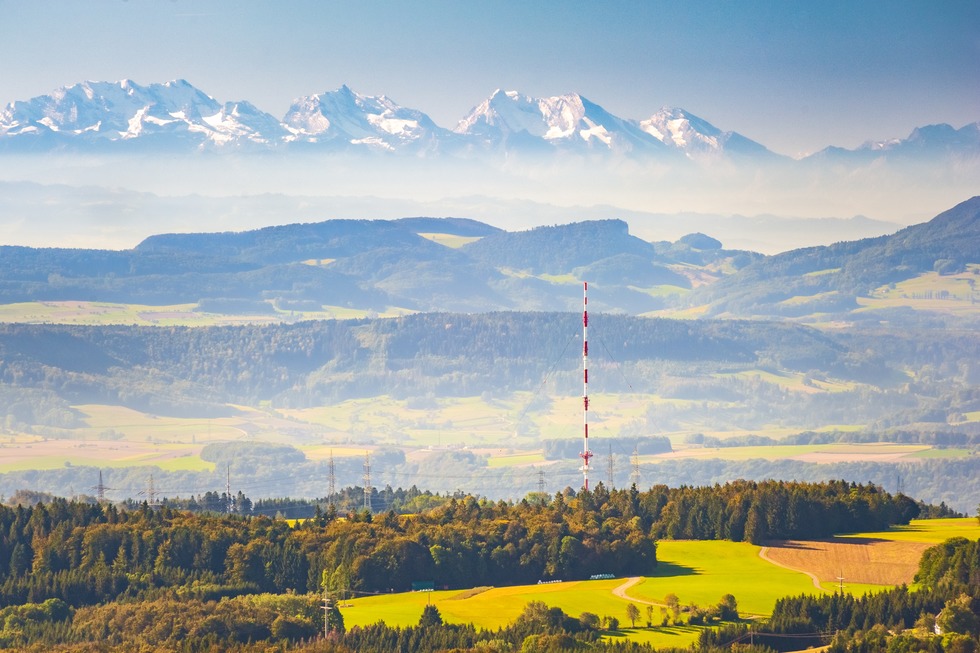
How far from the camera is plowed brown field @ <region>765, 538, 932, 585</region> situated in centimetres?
14012

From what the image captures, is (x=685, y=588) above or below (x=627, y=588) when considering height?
above

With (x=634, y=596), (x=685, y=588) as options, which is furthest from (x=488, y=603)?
(x=685, y=588)

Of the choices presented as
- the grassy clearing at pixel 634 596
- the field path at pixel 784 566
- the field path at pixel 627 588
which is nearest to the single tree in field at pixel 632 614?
the grassy clearing at pixel 634 596

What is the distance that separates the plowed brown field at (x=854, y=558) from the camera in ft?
460

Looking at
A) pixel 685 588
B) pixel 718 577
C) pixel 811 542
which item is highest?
pixel 811 542

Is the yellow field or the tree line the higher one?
the yellow field

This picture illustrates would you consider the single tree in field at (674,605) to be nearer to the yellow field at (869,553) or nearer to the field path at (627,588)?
the field path at (627,588)

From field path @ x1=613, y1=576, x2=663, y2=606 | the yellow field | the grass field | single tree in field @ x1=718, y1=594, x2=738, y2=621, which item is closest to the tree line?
single tree in field @ x1=718, y1=594, x2=738, y2=621

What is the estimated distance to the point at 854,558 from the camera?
147 metres

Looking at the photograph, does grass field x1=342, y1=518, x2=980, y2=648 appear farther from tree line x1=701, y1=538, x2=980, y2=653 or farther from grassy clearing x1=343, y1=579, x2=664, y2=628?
tree line x1=701, y1=538, x2=980, y2=653

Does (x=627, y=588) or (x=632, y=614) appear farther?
(x=627, y=588)

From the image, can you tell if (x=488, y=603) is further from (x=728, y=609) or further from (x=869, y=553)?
(x=869, y=553)

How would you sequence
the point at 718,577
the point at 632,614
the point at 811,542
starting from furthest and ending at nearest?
the point at 811,542
the point at 718,577
the point at 632,614

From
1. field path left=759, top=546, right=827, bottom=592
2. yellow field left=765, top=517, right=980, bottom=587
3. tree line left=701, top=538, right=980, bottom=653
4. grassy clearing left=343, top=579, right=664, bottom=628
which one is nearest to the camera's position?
tree line left=701, top=538, right=980, bottom=653
